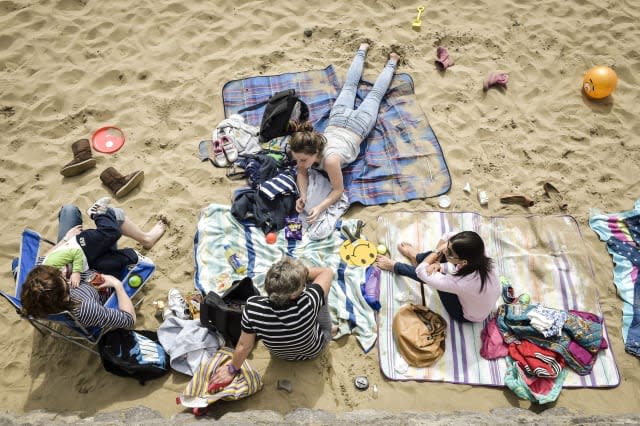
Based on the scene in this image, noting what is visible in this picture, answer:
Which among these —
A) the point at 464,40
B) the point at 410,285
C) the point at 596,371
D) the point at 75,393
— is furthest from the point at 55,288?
the point at 464,40

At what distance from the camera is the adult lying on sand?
9.53 feet

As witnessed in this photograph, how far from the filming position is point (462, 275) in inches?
134

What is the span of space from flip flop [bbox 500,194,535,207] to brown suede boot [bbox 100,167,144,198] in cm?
398

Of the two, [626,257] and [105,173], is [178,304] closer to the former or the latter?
[105,173]

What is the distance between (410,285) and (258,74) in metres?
3.50

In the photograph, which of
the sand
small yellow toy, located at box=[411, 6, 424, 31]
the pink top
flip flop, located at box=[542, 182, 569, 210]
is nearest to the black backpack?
the sand

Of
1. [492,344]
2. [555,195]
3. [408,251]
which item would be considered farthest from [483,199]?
[492,344]

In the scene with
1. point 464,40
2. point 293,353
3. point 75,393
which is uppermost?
point 464,40

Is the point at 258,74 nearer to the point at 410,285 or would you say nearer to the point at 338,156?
the point at 338,156

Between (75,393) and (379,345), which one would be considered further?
(379,345)

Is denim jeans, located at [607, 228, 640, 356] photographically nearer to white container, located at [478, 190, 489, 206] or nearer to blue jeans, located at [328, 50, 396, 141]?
white container, located at [478, 190, 489, 206]

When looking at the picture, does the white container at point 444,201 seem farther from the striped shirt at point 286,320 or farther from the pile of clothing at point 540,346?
the striped shirt at point 286,320

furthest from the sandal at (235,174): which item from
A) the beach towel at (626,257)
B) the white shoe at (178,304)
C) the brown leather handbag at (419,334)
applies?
the beach towel at (626,257)

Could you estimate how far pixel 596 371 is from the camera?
12.1 ft
